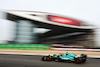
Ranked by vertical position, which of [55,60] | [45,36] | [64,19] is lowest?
[55,60]

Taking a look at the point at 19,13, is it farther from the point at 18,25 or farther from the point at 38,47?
the point at 38,47

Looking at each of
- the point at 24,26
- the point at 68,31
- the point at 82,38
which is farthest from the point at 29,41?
the point at 82,38

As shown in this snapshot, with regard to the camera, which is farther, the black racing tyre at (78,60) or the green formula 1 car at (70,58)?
the green formula 1 car at (70,58)

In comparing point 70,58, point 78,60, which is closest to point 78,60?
point 78,60

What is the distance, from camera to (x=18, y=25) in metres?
34.7

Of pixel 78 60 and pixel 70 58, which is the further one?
pixel 70 58

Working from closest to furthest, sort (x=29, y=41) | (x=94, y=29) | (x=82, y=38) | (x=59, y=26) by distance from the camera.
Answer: (x=29, y=41), (x=59, y=26), (x=94, y=29), (x=82, y=38)

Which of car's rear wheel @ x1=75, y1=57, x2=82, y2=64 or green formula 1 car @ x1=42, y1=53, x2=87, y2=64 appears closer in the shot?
car's rear wheel @ x1=75, y1=57, x2=82, y2=64

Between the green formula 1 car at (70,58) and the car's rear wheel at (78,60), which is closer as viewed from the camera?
the car's rear wheel at (78,60)

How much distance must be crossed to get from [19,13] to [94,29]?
2538 cm

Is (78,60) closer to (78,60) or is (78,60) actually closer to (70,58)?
(78,60)

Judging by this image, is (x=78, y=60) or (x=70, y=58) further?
(x=70, y=58)

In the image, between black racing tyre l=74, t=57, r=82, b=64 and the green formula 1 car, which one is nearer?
black racing tyre l=74, t=57, r=82, b=64

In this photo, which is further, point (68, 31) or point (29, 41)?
point (68, 31)
